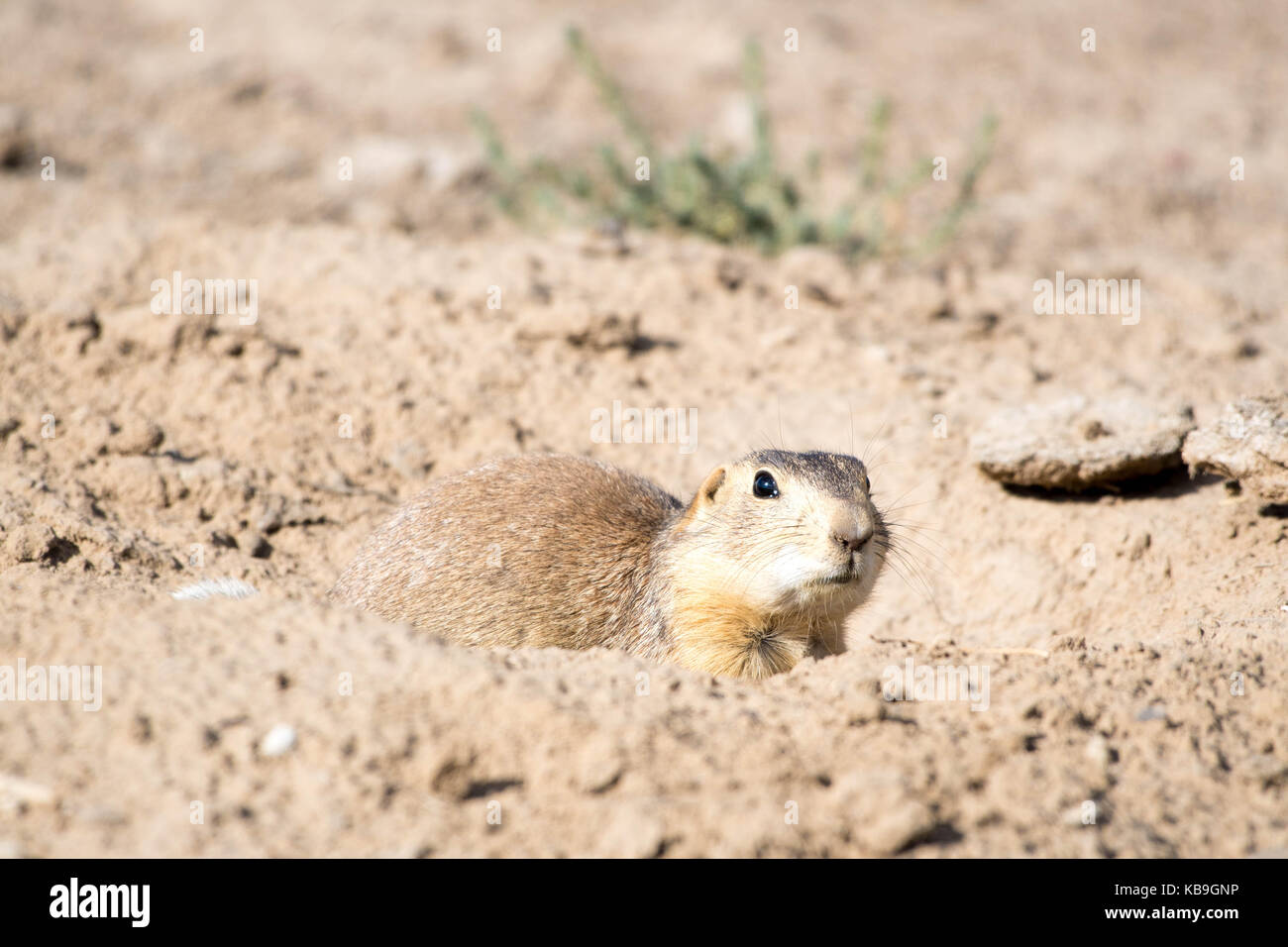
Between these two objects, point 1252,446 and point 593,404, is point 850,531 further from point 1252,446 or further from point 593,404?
point 593,404

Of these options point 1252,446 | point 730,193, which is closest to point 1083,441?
point 1252,446

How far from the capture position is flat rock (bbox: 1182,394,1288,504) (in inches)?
165

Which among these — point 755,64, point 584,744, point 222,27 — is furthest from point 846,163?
point 584,744

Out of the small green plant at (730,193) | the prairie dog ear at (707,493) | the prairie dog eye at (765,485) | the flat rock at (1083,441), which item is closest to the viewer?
the prairie dog eye at (765,485)

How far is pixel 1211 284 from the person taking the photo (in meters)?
7.69

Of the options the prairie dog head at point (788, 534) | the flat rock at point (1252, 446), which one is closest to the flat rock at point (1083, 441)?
the flat rock at point (1252, 446)

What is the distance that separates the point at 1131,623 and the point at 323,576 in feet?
11.4

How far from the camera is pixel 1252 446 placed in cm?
425

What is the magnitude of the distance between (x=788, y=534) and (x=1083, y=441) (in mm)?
1779

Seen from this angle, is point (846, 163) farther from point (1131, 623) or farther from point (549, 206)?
point (1131, 623)

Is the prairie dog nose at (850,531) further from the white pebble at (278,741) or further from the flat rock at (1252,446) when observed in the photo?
the white pebble at (278,741)

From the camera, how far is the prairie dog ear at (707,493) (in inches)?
172

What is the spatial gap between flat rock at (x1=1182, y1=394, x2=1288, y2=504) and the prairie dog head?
140 cm
